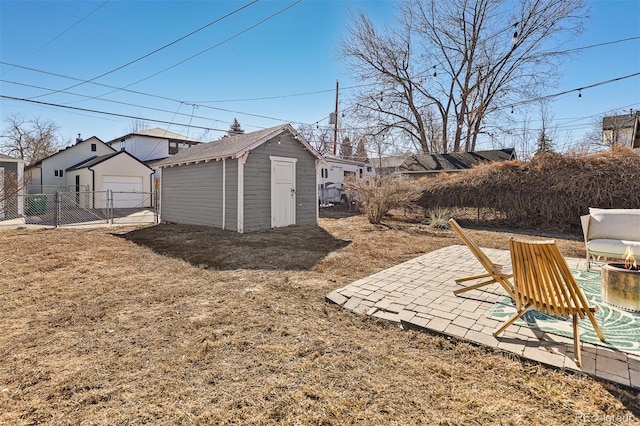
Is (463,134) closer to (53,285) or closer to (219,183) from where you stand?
(219,183)

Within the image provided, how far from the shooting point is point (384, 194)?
37.7ft

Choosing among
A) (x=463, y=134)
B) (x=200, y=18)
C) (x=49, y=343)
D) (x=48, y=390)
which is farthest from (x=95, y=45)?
(x=463, y=134)

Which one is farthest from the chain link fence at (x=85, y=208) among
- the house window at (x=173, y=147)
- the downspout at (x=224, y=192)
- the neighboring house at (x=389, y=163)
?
the neighboring house at (x=389, y=163)

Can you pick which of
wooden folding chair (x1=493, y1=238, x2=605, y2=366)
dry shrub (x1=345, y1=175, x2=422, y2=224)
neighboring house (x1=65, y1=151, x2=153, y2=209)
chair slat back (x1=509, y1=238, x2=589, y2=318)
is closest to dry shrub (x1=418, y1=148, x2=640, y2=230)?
dry shrub (x1=345, y1=175, x2=422, y2=224)

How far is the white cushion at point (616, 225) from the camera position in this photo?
16.3ft

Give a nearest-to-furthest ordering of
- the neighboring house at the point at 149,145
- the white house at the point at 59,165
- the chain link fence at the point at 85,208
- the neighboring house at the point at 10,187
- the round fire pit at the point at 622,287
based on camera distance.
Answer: the round fire pit at the point at 622,287
the neighboring house at the point at 10,187
the chain link fence at the point at 85,208
the white house at the point at 59,165
the neighboring house at the point at 149,145

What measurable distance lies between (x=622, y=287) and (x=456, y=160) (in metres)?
19.0

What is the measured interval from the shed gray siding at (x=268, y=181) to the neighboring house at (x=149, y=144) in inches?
603

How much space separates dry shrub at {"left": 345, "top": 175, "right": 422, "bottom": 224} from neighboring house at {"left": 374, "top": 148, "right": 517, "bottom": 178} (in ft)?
23.3

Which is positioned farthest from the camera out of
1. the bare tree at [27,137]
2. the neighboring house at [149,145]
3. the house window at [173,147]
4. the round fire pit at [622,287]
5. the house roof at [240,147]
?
the bare tree at [27,137]

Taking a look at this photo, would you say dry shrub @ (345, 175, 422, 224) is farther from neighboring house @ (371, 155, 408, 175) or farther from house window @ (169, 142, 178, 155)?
house window @ (169, 142, 178, 155)

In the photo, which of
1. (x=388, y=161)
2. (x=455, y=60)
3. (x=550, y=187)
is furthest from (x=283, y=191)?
(x=455, y=60)

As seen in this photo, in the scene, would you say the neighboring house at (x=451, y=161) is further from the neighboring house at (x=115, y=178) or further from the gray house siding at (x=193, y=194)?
the neighboring house at (x=115, y=178)

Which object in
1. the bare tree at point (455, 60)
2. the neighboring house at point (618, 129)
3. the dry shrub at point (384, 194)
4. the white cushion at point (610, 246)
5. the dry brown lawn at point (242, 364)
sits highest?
the bare tree at point (455, 60)
